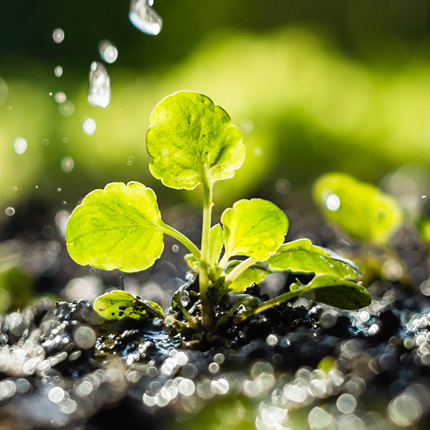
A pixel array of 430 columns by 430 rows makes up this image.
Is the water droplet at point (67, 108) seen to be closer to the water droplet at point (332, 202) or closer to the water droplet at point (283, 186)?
the water droplet at point (283, 186)

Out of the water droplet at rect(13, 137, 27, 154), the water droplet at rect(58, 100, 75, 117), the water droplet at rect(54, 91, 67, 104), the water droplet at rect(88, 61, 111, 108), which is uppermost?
the water droplet at rect(88, 61, 111, 108)

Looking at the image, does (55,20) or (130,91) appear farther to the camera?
(55,20)

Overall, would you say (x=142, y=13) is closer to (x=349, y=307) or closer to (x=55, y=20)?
(x=349, y=307)

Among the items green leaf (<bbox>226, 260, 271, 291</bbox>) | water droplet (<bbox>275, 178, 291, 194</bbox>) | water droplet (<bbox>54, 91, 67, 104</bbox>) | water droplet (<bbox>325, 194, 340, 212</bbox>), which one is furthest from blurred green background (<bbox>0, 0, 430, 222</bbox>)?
green leaf (<bbox>226, 260, 271, 291</bbox>)

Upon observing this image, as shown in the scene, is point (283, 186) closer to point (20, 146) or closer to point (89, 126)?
point (89, 126)

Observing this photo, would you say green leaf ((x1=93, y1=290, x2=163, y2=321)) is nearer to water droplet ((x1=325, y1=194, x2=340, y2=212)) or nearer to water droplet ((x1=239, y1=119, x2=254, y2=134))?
water droplet ((x1=325, y1=194, x2=340, y2=212))

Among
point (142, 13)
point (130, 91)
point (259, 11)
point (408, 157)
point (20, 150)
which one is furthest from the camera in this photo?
point (259, 11)

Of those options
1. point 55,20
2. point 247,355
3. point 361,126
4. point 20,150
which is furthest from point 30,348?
point 55,20
